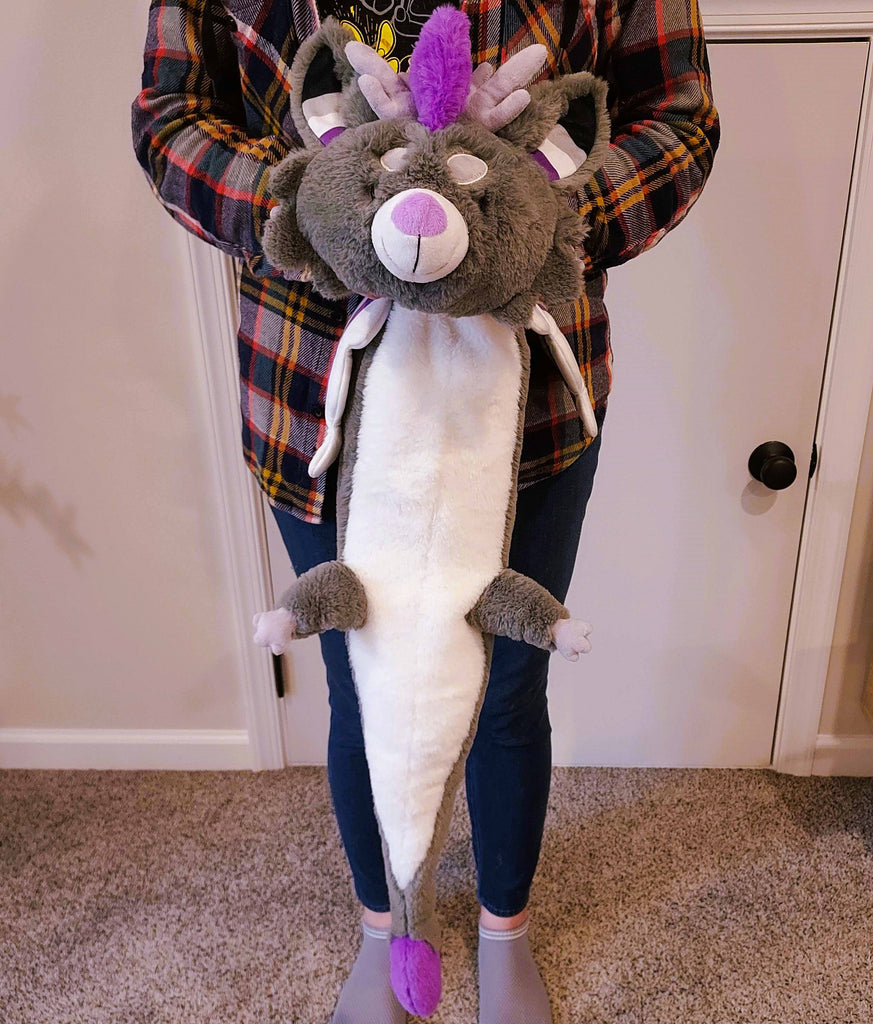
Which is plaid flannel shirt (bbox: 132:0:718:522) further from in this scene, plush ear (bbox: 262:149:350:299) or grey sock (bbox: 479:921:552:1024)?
grey sock (bbox: 479:921:552:1024)

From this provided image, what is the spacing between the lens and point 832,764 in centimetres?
148

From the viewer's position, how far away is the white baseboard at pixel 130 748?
1510 millimetres

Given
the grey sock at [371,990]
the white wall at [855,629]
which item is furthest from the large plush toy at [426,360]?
the white wall at [855,629]

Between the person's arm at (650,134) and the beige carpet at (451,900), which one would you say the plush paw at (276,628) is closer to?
the person's arm at (650,134)

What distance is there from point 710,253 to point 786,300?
0.13m

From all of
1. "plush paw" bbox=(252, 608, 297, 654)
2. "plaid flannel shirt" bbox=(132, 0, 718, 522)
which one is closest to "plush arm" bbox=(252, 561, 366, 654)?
"plush paw" bbox=(252, 608, 297, 654)

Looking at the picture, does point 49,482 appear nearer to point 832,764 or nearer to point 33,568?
point 33,568

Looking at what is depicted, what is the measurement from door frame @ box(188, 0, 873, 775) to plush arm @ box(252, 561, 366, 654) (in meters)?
0.69

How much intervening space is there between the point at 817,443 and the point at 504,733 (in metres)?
0.71

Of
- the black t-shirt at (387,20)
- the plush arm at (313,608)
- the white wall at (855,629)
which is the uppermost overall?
the black t-shirt at (387,20)

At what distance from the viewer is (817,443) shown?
Answer: 128cm

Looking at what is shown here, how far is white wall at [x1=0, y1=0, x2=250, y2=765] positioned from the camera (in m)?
1.12

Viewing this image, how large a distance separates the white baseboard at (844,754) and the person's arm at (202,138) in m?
1.26

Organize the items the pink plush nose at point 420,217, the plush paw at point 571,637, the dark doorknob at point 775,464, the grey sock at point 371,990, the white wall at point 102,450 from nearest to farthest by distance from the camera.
Answer: the pink plush nose at point 420,217 → the plush paw at point 571,637 → the grey sock at point 371,990 → the white wall at point 102,450 → the dark doorknob at point 775,464
